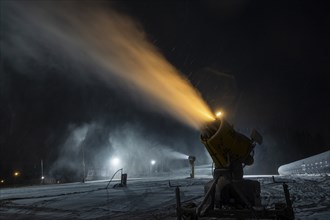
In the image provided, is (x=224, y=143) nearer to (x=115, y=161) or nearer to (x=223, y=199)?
(x=223, y=199)

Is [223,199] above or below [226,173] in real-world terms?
below

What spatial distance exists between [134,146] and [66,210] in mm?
82240

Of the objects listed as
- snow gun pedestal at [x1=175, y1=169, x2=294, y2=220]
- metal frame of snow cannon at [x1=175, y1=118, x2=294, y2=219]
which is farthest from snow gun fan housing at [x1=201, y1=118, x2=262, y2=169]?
snow gun pedestal at [x1=175, y1=169, x2=294, y2=220]

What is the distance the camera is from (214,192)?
303 inches

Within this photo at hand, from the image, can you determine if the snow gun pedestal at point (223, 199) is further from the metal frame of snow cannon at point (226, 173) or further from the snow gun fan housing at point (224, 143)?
the snow gun fan housing at point (224, 143)

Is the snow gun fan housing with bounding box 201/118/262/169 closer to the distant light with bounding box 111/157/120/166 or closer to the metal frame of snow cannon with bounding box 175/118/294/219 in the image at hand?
the metal frame of snow cannon with bounding box 175/118/294/219

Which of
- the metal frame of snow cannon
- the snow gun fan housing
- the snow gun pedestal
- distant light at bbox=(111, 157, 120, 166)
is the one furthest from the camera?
distant light at bbox=(111, 157, 120, 166)

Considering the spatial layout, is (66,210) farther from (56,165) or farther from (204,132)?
(56,165)

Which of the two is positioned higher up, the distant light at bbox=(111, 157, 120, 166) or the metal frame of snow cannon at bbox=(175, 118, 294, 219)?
the distant light at bbox=(111, 157, 120, 166)

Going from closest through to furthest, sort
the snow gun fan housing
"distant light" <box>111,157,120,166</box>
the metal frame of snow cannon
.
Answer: the metal frame of snow cannon < the snow gun fan housing < "distant light" <box>111,157,120,166</box>

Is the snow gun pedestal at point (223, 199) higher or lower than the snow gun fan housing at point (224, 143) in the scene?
lower

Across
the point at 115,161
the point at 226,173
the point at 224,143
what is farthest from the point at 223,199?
the point at 115,161

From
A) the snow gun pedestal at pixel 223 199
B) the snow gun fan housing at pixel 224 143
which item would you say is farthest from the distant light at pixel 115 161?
the snow gun fan housing at pixel 224 143

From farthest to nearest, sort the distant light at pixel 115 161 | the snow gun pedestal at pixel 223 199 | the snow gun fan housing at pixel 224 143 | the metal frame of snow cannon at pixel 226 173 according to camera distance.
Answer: the distant light at pixel 115 161 < the snow gun fan housing at pixel 224 143 < the metal frame of snow cannon at pixel 226 173 < the snow gun pedestal at pixel 223 199
